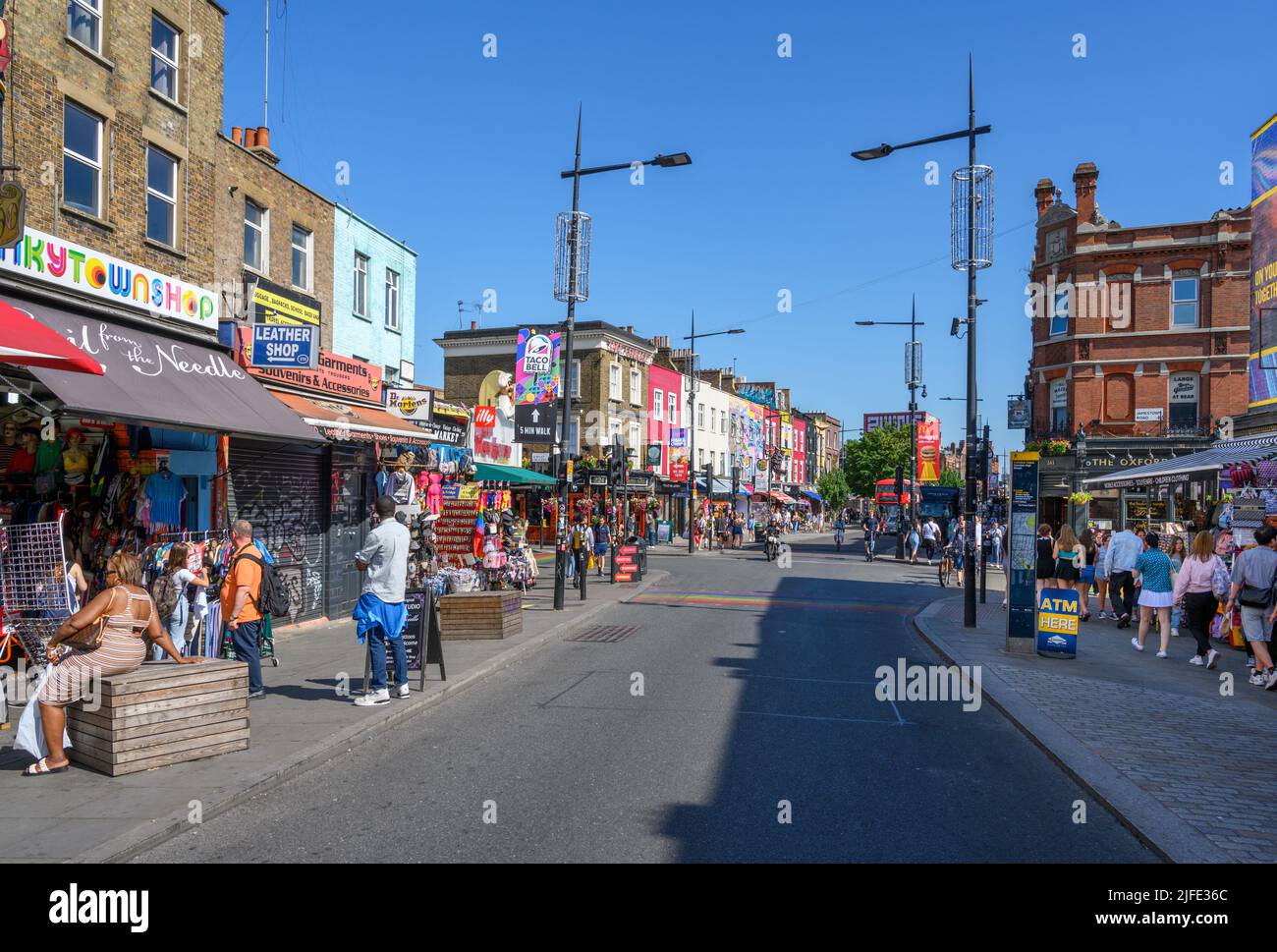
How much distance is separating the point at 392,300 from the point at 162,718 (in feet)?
50.0

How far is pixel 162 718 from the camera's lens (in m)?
6.47

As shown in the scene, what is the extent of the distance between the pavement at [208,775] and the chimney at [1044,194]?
123 ft

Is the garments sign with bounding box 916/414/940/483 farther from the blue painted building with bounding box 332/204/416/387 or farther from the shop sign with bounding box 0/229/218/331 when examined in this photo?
the shop sign with bounding box 0/229/218/331

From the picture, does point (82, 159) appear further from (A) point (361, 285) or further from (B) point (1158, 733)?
(B) point (1158, 733)

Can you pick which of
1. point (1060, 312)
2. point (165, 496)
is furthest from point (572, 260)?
point (1060, 312)

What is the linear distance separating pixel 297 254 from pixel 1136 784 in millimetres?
15514

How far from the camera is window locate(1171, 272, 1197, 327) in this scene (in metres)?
34.7

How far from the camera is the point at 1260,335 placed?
18.6m

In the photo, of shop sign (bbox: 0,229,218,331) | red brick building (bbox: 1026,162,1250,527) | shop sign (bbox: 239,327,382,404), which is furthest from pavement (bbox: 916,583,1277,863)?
red brick building (bbox: 1026,162,1250,527)

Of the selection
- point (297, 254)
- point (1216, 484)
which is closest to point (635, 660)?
point (297, 254)

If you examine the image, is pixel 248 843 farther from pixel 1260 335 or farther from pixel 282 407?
pixel 1260 335

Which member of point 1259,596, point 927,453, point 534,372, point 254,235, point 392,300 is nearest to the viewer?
point 1259,596

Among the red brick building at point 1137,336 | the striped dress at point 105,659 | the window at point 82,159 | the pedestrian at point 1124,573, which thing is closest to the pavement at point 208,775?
the striped dress at point 105,659
